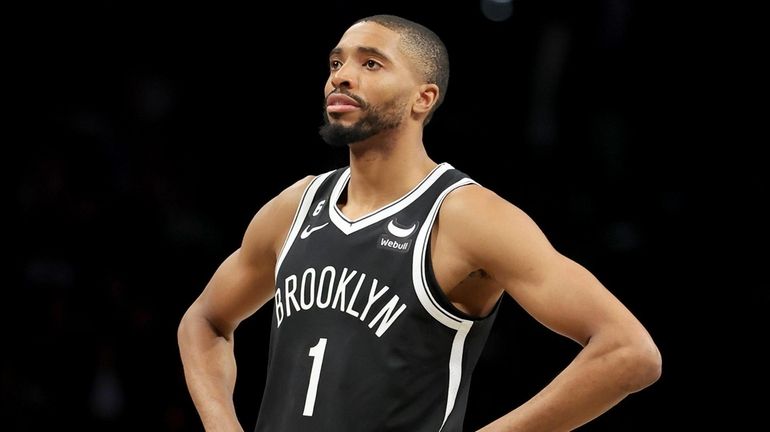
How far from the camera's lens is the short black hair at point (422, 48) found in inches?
128

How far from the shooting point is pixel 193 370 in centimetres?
344

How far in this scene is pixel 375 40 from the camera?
10.5 feet

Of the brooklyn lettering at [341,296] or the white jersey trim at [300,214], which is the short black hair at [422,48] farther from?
the brooklyn lettering at [341,296]

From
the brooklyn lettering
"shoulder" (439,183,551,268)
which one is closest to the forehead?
"shoulder" (439,183,551,268)

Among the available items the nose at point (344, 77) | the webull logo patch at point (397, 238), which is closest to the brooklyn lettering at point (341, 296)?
the webull logo patch at point (397, 238)

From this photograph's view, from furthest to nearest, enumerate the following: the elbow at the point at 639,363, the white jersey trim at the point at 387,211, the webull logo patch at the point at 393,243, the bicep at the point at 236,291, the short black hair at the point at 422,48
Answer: the bicep at the point at 236,291 → the short black hair at the point at 422,48 → the white jersey trim at the point at 387,211 → the webull logo patch at the point at 393,243 → the elbow at the point at 639,363

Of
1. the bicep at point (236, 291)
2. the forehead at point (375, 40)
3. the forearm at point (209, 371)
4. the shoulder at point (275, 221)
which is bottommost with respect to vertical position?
the forearm at point (209, 371)

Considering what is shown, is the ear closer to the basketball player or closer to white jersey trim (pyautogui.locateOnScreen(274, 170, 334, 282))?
the basketball player

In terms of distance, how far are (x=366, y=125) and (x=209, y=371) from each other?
3.06ft

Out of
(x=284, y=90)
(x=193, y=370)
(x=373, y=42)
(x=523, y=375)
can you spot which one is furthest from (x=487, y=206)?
(x=284, y=90)

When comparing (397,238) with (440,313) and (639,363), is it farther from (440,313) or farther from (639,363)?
(639,363)

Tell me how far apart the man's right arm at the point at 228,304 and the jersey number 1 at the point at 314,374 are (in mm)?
418

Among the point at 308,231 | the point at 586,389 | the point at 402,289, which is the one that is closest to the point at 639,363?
the point at 586,389

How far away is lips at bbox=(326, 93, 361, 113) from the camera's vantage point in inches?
124
